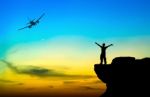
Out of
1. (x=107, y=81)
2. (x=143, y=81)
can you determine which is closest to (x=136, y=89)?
(x=143, y=81)

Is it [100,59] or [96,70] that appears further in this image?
[96,70]

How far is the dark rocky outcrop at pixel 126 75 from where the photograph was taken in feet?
144

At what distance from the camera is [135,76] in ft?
146

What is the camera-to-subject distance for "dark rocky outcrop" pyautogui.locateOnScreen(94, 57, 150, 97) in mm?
43906

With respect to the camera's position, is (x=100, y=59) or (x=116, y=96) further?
(x=116, y=96)

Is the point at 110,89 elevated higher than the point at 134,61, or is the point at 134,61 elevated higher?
the point at 134,61

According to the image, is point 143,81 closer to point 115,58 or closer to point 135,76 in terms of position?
point 135,76

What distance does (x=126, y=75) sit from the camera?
4481 centimetres

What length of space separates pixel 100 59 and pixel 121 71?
3.48m

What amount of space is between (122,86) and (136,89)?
1859 millimetres

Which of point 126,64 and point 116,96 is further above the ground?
point 126,64

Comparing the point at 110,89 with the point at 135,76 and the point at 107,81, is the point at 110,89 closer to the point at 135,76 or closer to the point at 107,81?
the point at 107,81

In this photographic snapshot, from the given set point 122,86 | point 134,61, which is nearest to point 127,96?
point 122,86

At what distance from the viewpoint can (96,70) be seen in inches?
1831
